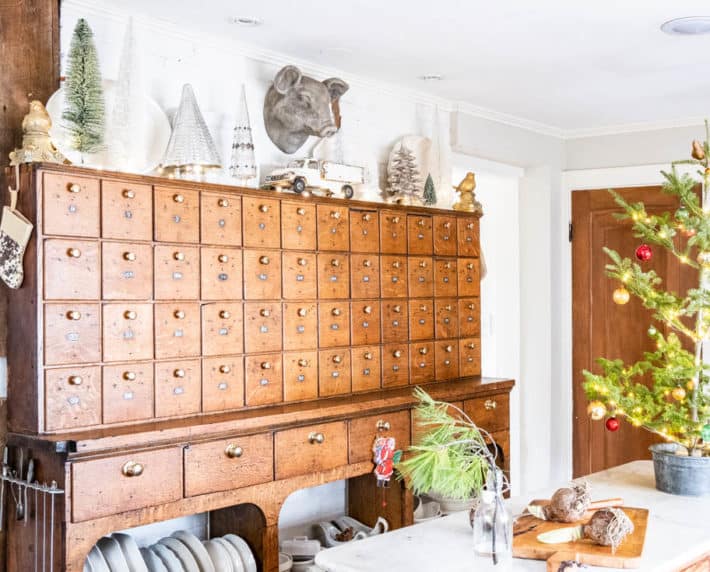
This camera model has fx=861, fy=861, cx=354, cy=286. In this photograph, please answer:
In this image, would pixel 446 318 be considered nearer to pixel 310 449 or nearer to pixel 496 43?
pixel 310 449

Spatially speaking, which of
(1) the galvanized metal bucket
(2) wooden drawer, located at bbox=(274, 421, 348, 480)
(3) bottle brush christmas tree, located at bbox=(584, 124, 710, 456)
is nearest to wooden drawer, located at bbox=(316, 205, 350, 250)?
(2) wooden drawer, located at bbox=(274, 421, 348, 480)

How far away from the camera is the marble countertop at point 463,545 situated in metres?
1.95

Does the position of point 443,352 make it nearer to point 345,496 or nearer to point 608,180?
point 345,496

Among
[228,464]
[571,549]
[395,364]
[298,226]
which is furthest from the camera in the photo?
[395,364]

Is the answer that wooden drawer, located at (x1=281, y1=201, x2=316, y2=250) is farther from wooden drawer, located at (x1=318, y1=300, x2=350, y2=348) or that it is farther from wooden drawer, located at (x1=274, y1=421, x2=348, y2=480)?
wooden drawer, located at (x1=274, y1=421, x2=348, y2=480)

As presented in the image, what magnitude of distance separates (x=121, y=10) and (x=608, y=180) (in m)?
3.36

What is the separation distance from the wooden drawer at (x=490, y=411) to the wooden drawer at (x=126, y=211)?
68.2 inches

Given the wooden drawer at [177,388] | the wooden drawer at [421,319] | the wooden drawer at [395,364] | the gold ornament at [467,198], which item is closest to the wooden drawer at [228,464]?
the wooden drawer at [177,388]

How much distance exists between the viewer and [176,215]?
2900 mm

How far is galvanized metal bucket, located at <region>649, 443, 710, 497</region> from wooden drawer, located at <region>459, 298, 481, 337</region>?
5.31 feet

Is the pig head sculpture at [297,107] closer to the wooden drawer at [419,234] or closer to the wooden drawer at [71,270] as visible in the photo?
the wooden drawer at [419,234]

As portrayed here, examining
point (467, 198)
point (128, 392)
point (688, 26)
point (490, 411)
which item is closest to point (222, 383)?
point (128, 392)

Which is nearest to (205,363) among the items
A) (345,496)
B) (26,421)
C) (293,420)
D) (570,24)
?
(293,420)

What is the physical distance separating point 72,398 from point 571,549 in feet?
4.90
